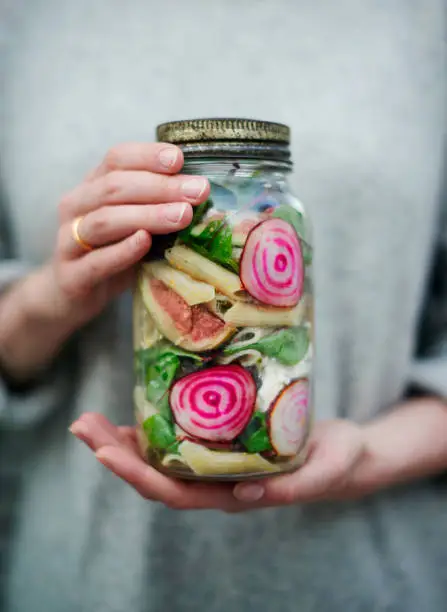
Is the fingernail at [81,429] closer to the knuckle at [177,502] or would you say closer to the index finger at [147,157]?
the knuckle at [177,502]

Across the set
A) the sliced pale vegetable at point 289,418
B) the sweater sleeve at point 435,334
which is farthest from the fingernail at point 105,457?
the sweater sleeve at point 435,334

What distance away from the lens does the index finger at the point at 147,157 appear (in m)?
0.46

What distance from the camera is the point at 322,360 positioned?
25.6 inches

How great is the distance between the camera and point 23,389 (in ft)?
2.21

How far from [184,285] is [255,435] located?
0.36 feet

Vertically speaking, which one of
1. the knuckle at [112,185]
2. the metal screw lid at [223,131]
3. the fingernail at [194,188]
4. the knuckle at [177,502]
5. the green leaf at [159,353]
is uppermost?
the metal screw lid at [223,131]

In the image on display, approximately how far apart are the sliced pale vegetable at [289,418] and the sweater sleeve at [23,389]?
270mm

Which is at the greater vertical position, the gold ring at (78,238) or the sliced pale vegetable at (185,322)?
the gold ring at (78,238)

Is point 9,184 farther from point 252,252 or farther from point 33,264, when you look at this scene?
point 252,252

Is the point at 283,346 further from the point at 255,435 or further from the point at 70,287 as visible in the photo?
the point at 70,287

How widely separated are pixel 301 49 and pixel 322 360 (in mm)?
280

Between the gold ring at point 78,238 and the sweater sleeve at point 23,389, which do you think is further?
the sweater sleeve at point 23,389

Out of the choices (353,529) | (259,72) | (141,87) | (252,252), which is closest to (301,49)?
(259,72)

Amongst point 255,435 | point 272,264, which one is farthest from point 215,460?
point 272,264
